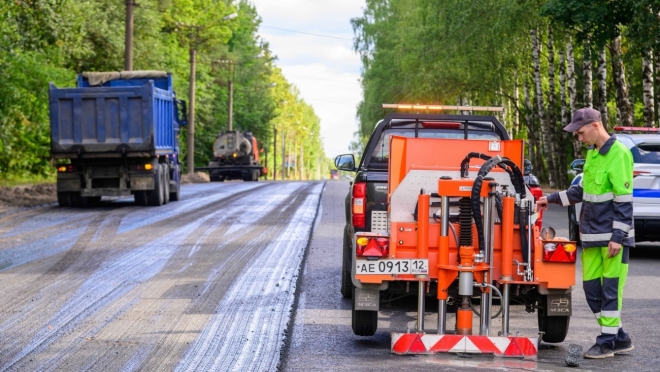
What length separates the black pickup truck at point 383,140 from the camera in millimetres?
9555

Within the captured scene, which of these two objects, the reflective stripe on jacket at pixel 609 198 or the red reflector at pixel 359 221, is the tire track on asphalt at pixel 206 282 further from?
the reflective stripe on jacket at pixel 609 198

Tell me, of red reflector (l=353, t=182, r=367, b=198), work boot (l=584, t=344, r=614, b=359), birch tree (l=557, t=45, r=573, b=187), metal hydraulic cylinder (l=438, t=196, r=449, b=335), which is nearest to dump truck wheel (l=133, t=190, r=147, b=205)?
red reflector (l=353, t=182, r=367, b=198)

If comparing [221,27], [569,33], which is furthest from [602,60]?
[221,27]

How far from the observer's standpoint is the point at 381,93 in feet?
203

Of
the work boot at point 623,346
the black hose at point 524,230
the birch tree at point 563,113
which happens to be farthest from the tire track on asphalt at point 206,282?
the birch tree at point 563,113

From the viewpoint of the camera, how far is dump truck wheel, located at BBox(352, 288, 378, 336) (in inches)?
301

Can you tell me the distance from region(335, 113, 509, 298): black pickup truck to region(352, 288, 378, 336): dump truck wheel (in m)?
1.92

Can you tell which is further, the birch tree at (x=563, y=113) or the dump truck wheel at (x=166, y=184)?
the birch tree at (x=563, y=113)

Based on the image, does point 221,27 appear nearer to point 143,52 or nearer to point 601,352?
point 143,52

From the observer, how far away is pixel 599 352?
Answer: 24.3 feet

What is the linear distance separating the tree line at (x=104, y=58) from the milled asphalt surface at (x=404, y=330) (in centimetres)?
1599

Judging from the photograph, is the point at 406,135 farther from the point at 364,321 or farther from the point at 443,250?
the point at 443,250

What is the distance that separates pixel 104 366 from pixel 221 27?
219ft

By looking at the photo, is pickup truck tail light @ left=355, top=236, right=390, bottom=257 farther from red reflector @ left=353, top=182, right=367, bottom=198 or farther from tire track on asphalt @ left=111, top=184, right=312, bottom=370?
red reflector @ left=353, top=182, right=367, bottom=198
